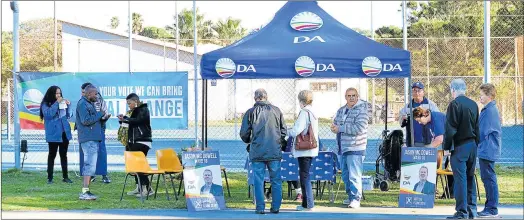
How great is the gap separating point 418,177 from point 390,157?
7.20ft

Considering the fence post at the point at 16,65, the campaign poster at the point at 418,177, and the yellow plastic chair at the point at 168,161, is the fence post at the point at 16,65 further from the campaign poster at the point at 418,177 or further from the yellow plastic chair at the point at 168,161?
the campaign poster at the point at 418,177

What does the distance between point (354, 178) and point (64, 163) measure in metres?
5.98

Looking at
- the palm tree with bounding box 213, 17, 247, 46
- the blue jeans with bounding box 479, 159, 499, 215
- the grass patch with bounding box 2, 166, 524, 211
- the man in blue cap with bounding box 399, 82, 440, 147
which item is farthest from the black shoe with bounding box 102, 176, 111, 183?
the palm tree with bounding box 213, 17, 247, 46

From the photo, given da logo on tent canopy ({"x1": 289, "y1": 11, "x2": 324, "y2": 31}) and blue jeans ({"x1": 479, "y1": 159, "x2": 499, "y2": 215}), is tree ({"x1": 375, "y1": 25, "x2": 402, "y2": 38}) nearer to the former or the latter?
da logo on tent canopy ({"x1": 289, "y1": 11, "x2": 324, "y2": 31})

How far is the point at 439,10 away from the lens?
145ft

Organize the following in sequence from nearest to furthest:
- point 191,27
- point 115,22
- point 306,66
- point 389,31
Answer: point 306,66
point 389,31
point 191,27
point 115,22

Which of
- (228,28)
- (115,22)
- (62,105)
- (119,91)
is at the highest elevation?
(115,22)

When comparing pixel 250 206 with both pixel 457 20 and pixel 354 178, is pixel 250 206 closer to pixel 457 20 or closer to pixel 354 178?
pixel 354 178

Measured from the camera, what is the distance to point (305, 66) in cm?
1206

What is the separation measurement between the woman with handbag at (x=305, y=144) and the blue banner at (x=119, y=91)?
5.55 meters

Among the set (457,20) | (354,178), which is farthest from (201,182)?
(457,20)

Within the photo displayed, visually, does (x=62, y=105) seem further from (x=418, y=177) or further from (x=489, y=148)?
(x=489, y=148)

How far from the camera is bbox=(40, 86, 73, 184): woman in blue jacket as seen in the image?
1527 cm

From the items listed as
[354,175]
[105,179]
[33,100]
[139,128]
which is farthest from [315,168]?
[33,100]
